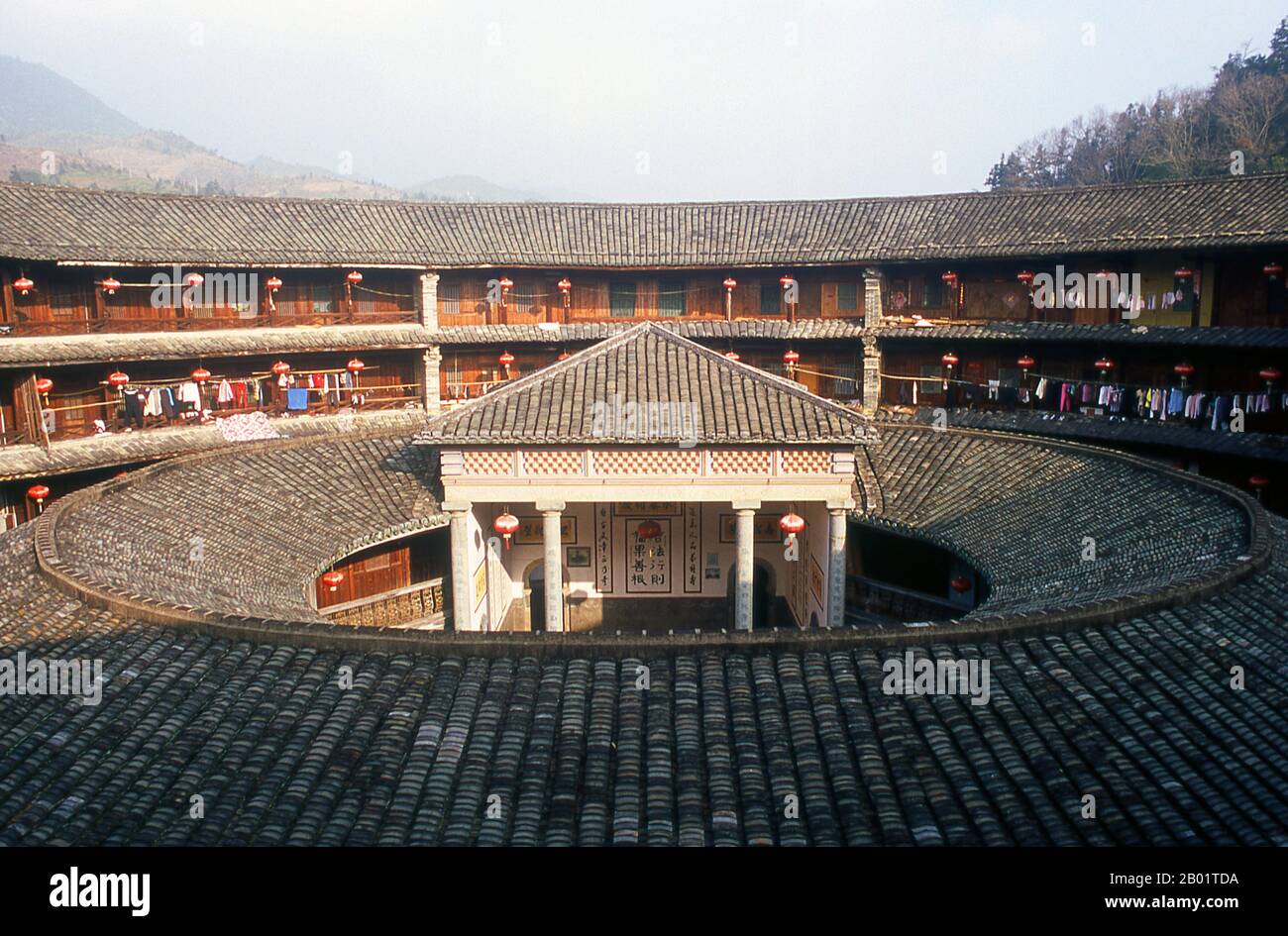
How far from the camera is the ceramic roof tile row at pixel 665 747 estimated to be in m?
9.66

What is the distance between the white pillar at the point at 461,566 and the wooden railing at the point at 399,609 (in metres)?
1.57

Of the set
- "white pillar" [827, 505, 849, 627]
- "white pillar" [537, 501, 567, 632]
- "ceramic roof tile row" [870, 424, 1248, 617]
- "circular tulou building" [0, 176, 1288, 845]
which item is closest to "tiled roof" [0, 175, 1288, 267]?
"circular tulou building" [0, 176, 1288, 845]

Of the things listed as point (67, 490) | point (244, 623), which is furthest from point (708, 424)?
point (67, 490)

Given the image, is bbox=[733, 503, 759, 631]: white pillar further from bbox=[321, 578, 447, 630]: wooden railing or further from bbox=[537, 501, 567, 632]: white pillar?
bbox=[321, 578, 447, 630]: wooden railing

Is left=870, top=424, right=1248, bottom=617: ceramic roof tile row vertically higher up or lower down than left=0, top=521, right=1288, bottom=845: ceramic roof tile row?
higher up

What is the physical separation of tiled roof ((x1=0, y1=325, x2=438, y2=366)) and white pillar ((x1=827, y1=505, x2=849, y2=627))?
20.1 meters

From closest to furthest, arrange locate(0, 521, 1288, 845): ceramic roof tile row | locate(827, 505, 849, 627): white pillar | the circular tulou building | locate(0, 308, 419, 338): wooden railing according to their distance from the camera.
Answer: locate(0, 521, 1288, 845): ceramic roof tile row < the circular tulou building < locate(827, 505, 849, 627): white pillar < locate(0, 308, 419, 338): wooden railing

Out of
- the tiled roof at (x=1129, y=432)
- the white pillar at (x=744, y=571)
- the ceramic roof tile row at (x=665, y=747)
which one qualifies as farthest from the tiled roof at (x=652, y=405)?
the tiled roof at (x=1129, y=432)

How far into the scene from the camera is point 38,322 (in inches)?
1206

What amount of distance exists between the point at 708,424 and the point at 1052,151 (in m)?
78.4

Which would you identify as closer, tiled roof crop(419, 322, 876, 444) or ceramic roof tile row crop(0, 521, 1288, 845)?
ceramic roof tile row crop(0, 521, 1288, 845)

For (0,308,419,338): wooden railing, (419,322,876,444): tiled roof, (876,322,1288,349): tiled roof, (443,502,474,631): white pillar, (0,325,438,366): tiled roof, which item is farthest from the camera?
(0,308,419,338): wooden railing

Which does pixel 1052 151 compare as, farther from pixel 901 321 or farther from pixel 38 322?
pixel 38 322

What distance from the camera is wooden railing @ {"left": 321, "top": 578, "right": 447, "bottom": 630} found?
23.9 m
